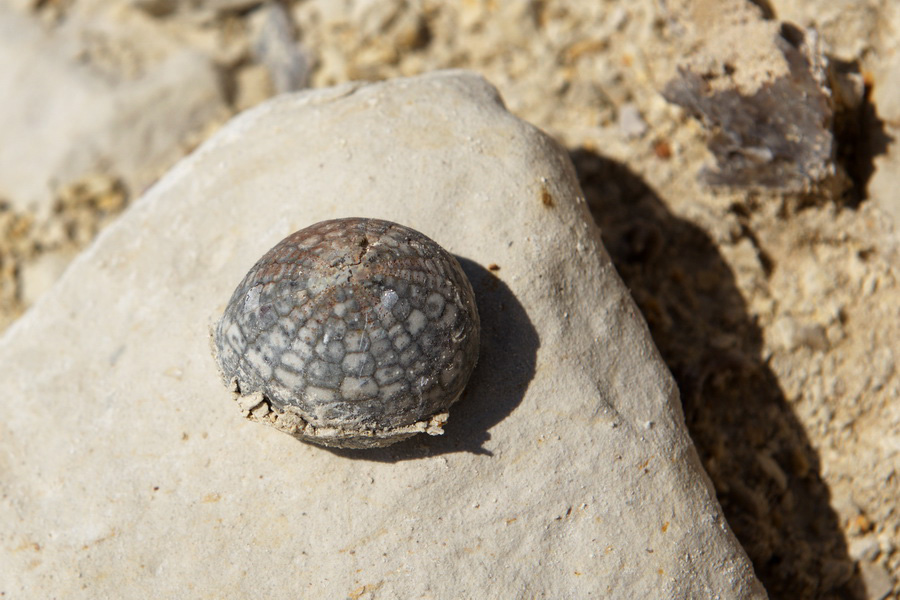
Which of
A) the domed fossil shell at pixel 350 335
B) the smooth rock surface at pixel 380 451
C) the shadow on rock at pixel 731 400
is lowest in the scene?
the shadow on rock at pixel 731 400

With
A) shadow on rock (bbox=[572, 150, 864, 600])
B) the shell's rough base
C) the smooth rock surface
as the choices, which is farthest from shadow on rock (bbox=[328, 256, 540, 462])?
shadow on rock (bbox=[572, 150, 864, 600])

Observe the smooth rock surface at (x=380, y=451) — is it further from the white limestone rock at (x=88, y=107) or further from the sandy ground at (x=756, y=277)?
the white limestone rock at (x=88, y=107)

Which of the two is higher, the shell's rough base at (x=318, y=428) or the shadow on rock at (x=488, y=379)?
the shell's rough base at (x=318, y=428)

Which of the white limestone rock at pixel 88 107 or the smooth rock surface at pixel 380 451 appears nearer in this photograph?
the smooth rock surface at pixel 380 451

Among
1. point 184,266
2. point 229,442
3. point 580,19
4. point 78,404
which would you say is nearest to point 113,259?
point 184,266

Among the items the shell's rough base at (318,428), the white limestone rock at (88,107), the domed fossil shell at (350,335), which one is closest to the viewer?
the domed fossil shell at (350,335)

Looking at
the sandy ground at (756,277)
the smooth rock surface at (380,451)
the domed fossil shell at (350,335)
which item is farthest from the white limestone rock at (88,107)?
the domed fossil shell at (350,335)

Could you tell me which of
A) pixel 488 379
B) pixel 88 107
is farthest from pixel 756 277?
pixel 88 107
